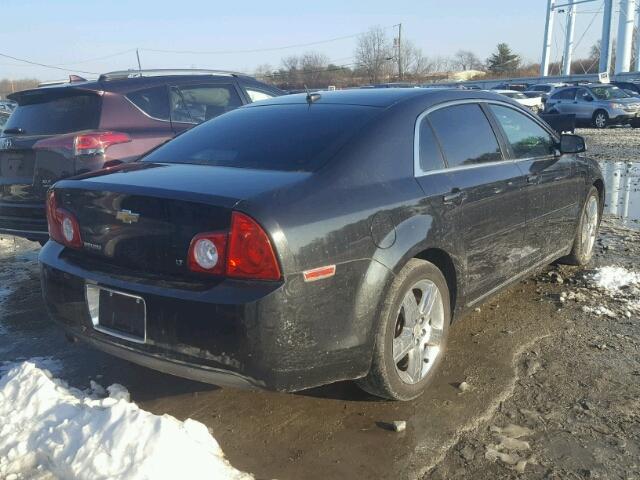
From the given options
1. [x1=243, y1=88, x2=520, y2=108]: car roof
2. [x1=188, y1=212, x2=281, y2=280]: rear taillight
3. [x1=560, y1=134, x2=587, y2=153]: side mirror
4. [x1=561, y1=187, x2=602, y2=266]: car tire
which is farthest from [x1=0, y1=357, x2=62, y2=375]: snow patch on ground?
[x1=561, y1=187, x2=602, y2=266]: car tire

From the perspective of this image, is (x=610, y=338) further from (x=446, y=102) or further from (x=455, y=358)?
(x=446, y=102)

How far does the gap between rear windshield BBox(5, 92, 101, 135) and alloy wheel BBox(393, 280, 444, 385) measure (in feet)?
11.5

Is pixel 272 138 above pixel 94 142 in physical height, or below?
above

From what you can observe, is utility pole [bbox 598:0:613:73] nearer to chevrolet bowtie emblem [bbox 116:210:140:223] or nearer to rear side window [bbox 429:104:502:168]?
rear side window [bbox 429:104:502:168]

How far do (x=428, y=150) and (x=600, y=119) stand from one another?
2332cm

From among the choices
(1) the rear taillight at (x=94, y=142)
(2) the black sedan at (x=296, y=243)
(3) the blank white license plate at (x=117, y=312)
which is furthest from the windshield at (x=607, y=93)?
(3) the blank white license plate at (x=117, y=312)

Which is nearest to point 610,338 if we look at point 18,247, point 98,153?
point 98,153

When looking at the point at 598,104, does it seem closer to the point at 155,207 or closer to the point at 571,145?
the point at 571,145

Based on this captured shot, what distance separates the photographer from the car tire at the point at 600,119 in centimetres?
2377

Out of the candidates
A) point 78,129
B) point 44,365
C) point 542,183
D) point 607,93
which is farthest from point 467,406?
point 607,93

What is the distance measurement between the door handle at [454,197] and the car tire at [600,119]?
75.1 feet

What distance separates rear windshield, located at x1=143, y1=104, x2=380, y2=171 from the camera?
3.17m

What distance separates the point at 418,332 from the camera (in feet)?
11.0

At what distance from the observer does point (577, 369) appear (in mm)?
3629
